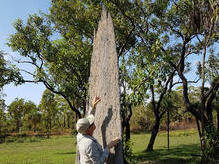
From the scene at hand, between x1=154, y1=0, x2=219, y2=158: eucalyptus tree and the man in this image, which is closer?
the man

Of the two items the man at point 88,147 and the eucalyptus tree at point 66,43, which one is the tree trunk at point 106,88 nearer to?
the man at point 88,147

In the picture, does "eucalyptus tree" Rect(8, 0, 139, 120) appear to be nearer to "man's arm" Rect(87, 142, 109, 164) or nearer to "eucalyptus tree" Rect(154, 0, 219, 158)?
"eucalyptus tree" Rect(154, 0, 219, 158)

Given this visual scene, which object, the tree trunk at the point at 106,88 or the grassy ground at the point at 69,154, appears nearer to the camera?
the tree trunk at the point at 106,88

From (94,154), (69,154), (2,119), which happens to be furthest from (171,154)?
(2,119)

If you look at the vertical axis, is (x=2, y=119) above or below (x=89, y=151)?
below

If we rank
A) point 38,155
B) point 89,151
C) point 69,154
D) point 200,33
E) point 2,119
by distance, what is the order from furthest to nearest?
point 2,119, point 38,155, point 69,154, point 200,33, point 89,151

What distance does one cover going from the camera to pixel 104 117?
3.82 m

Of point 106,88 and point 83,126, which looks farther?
point 106,88

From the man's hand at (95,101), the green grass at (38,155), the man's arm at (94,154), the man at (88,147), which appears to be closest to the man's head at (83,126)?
the man at (88,147)

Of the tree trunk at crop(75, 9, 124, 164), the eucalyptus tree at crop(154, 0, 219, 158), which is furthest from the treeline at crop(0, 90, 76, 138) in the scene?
the tree trunk at crop(75, 9, 124, 164)

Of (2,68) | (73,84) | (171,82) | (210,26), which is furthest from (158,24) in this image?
(2,68)

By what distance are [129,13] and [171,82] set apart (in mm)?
5280

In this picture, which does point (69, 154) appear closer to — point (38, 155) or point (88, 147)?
point (38, 155)

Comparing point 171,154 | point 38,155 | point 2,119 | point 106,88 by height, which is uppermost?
point 106,88
